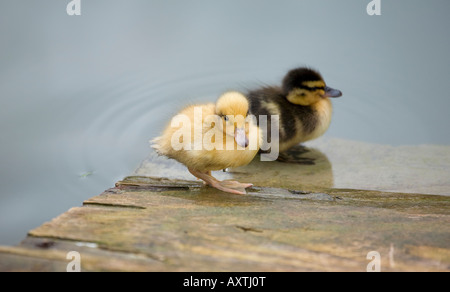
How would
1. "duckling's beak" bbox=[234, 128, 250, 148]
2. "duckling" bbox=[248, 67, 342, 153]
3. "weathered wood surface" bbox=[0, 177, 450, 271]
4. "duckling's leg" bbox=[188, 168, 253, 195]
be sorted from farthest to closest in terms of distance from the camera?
"duckling" bbox=[248, 67, 342, 153] → "duckling's leg" bbox=[188, 168, 253, 195] → "duckling's beak" bbox=[234, 128, 250, 148] → "weathered wood surface" bbox=[0, 177, 450, 271]

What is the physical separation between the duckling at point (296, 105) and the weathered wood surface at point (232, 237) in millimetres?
1272

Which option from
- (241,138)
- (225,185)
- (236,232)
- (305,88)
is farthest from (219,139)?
(305,88)

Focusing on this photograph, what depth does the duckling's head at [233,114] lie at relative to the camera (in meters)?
2.33

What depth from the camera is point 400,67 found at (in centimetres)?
423

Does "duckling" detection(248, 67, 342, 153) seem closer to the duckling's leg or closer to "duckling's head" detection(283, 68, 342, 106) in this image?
"duckling's head" detection(283, 68, 342, 106)

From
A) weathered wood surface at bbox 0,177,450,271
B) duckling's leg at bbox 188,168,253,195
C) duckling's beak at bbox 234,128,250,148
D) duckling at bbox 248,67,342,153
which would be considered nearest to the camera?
weathered wood surface at bbox 0,177,450,271

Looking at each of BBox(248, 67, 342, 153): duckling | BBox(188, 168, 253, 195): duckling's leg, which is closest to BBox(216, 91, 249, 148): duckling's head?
BBox(188, 168, 253, 195): duckling's leg

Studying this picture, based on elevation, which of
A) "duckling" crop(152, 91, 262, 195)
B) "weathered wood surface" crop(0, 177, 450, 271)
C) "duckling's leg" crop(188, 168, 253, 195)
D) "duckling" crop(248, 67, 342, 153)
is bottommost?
"weathered wood surface" crop(0, 177, 450, 271)

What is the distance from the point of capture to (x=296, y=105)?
3.51 m

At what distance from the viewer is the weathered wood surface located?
1.44 metres

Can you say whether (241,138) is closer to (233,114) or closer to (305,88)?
(233,114)

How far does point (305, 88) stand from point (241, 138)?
127 centimetres

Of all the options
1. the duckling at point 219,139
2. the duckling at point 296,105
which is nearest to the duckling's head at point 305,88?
the duckling at point 296,105
